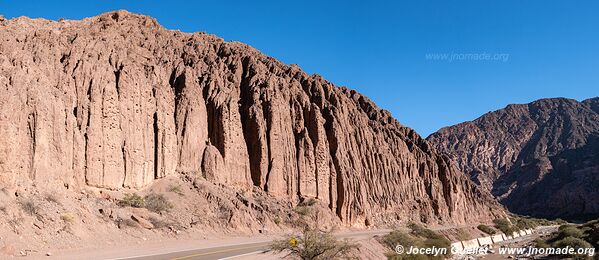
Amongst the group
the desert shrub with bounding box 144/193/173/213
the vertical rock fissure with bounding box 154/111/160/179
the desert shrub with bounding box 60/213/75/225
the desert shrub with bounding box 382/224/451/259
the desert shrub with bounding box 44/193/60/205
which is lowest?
the desert shrub with bounding box 382/224/451/259

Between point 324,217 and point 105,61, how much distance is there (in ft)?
87.8

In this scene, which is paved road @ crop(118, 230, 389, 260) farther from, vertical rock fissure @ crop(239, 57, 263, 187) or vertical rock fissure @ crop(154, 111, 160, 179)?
vertical rock fissure @ crop(239, 57, 263, 187)

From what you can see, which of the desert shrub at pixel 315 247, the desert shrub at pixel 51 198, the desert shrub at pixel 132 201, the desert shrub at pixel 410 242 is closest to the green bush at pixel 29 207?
the desert shrub at pixel 51 198

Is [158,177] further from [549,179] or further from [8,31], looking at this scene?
[549,179]

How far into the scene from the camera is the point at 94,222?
1108 inches

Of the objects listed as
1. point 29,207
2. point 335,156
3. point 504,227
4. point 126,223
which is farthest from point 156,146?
point 504,227

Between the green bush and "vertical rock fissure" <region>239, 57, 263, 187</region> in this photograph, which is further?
"vertical rock fissure" <region>239, 57, 263, 187</region>

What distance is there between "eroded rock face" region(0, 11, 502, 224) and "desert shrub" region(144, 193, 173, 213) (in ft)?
8.15

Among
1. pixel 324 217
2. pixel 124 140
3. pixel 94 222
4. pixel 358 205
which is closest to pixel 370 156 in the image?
pixel 358 205

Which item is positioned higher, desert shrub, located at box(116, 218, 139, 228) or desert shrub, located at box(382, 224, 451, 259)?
desert shrub, located at box(116, 218, 139, 228)

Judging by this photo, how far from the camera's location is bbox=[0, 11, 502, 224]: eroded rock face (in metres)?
31.3

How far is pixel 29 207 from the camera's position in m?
25.3

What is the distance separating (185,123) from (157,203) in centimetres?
1272

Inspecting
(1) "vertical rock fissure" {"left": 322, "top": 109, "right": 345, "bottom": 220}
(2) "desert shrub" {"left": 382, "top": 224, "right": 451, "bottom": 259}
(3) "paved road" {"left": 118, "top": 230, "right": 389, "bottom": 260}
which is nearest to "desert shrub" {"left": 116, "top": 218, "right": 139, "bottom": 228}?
(3) "paved road" {"left": 118, "top": 230, "right": 389, "bottom": 260}
